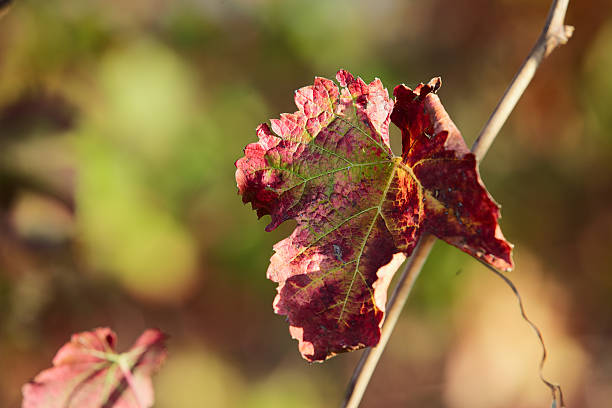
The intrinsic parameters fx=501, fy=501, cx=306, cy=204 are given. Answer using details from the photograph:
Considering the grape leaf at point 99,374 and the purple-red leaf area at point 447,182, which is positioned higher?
the grape leaf at point 99,374

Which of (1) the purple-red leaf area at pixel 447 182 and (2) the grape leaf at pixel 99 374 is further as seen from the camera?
(2) the grape leaf at pixel 99 374

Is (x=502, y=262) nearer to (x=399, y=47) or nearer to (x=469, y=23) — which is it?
(x=399, y=47)

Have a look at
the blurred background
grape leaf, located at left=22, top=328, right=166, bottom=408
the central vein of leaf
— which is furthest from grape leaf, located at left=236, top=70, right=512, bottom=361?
the blurred background

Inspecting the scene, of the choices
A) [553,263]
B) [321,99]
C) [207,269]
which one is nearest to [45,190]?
[207,269]

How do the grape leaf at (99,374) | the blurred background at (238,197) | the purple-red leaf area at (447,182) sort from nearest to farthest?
the purple-red leaf area at (447,182), the grape leaf at (99,374), the blurred background at (238,197)

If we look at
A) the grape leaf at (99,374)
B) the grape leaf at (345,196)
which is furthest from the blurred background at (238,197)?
the grape leaf at (345,196)

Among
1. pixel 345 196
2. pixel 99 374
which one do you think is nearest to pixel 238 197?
pixel 99 374

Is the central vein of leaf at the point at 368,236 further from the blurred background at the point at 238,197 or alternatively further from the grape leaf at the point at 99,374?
the blurred background at the point at 238,197
